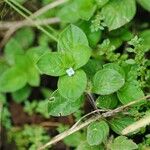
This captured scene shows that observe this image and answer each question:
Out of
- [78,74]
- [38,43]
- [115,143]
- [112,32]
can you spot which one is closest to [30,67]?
[38,43]

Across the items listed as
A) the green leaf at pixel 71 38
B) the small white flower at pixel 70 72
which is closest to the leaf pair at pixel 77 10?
the green leaf at pixel 71 38

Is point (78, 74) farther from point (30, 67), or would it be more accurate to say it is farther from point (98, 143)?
point (30, 67)

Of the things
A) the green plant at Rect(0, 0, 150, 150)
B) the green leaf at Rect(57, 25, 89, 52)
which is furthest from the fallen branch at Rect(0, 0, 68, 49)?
the green leaf at Rect(57, 25, 89, 52)

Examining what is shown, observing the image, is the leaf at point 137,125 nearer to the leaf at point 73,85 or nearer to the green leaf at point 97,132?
the green leaf at point 97,132

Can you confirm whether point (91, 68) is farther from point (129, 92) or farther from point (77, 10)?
point (77, 10)

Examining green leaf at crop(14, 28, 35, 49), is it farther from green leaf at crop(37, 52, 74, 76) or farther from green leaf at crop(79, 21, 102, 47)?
green leaf at crop(37, 52, 74, 76)

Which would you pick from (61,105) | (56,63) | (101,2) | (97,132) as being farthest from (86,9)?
(97,132)
